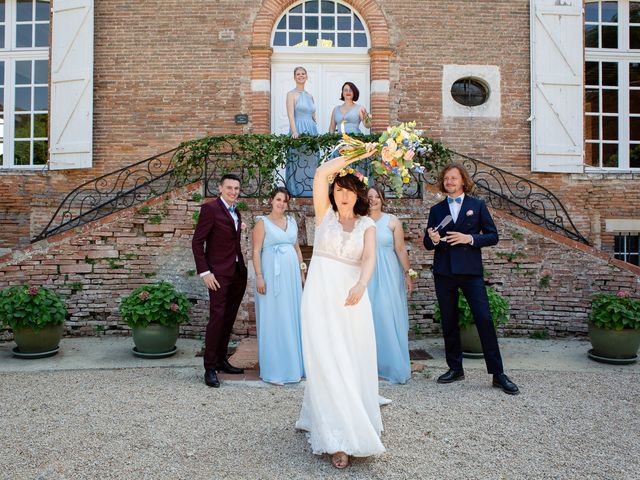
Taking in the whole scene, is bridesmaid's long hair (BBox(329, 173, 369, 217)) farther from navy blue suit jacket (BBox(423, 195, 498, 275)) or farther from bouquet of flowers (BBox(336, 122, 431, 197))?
navy blue suit jacket (BBox(423, 195, 498, 275))

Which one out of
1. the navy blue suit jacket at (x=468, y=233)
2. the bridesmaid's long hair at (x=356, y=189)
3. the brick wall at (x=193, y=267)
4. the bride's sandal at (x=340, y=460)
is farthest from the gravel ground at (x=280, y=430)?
the brick wall at (x=193, y=267)

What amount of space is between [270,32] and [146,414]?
24.3ft

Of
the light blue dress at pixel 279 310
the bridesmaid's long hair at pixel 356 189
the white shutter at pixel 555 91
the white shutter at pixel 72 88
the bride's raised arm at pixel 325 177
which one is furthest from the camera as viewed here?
the white shutter at pixel 555 91

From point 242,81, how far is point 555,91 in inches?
217

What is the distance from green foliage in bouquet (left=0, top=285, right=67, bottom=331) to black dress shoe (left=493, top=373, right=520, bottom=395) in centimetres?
483

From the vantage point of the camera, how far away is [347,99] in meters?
8.12

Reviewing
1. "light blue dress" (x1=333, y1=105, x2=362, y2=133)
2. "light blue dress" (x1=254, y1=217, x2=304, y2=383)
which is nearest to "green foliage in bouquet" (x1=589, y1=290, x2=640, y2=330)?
"light blue dress" (x1=254, y1=217, x2=304, y2=383)

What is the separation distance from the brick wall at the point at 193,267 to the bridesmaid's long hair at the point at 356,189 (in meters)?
3.91

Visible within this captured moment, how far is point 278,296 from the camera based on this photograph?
545 cm

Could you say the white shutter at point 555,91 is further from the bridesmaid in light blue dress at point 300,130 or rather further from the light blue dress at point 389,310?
the light blue dress at point 389,310

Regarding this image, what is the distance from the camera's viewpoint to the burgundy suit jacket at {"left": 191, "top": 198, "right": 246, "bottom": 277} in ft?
17.0

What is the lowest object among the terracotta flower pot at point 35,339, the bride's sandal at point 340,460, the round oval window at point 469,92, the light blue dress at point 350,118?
the bride's sandal at point 340,460

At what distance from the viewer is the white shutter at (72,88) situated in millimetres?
9547

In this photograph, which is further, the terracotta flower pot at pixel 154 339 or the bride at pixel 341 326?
the terracotta flower pot at pixel 154 339
